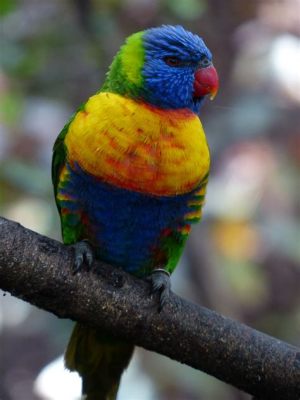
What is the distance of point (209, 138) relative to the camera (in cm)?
401

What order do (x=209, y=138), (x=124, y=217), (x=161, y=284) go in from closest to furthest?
(x=161, y=284)
(x=124, y=217)
(x=209, y=138)

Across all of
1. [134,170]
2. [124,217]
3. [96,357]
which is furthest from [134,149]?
[96,357]

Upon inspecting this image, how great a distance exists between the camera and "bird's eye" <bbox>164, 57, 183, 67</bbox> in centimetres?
284

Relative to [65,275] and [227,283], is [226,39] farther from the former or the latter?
[65,275]

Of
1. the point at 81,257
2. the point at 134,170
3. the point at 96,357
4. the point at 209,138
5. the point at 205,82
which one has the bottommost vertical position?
the point at 96,357

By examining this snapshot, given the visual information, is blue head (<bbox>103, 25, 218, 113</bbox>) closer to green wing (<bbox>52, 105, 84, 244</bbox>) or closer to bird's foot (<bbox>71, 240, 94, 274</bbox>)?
green wing (<bbox>52, 105, 84, 244</bbox>)

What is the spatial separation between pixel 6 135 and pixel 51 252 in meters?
1.74

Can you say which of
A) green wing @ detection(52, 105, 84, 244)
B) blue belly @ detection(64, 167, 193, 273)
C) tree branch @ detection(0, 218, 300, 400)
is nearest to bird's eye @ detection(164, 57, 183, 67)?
green wing @ detection(52, 105, 84, 244)

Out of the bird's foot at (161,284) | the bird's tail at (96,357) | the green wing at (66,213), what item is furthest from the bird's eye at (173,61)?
the bird's tail at (96,357)

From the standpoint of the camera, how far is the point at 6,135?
12.4 ft

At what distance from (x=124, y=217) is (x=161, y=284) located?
31 centimetres

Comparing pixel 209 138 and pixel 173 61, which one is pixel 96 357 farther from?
pixel 209 138

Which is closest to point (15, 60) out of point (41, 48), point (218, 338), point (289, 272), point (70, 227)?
point (41, 48)

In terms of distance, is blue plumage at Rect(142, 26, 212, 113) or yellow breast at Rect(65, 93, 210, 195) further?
blue plumage at Rect(142, 26, 212, 113)
